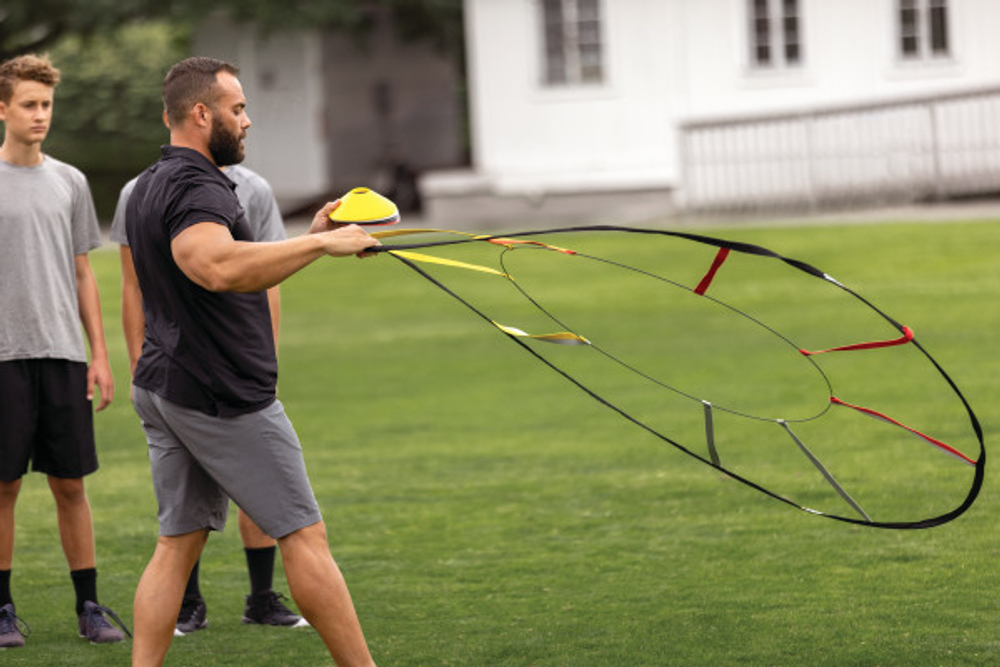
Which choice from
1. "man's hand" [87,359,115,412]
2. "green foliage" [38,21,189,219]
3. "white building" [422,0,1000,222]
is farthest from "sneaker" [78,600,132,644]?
"green foliage" [38,21,189,219]

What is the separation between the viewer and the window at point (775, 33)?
25453 millimetres

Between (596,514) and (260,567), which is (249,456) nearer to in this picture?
(260,567)

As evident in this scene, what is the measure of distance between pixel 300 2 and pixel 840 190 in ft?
31.0

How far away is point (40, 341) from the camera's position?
5758 mm

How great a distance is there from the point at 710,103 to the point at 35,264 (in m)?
20.8

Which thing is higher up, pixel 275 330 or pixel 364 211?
pixel 364 211

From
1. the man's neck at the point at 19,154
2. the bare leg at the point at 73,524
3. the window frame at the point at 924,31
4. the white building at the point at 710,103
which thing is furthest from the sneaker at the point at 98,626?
the window frame at the point at 924,31

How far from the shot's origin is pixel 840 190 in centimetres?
2416

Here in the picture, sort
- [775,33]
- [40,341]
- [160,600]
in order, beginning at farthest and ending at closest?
[775,33], [40,341], [160,600]

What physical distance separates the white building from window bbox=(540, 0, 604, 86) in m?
0.02

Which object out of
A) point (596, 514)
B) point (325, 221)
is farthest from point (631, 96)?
point (325, 221)

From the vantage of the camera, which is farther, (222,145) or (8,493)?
(8,493)

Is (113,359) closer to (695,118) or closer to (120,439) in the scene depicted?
(120,439)

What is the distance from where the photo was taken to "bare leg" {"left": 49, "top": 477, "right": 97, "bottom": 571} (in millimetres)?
5793
